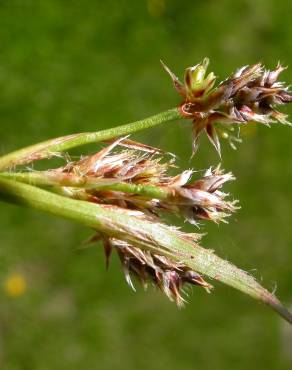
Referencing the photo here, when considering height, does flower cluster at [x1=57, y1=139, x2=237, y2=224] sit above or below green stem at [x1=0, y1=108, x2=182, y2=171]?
below

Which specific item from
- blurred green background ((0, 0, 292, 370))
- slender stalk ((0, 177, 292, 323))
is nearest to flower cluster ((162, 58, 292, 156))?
slender stalk ((0, 177, 292, 323))

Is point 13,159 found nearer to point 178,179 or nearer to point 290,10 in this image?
point 178,179

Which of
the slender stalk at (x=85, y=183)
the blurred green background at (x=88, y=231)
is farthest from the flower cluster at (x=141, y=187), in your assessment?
the blurred green background at (x=88, y=231)

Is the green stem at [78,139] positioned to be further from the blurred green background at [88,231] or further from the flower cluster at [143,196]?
the blurred green background at [88,231]

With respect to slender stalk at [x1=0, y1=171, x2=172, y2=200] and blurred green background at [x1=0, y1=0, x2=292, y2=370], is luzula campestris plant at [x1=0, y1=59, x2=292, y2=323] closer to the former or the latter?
slender stalk at [x1=0, y1=171, x2=172, y2=200]

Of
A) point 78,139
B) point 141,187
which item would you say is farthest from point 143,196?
point 78,139

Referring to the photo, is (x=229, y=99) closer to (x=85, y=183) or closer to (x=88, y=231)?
(x=85, y=183)
